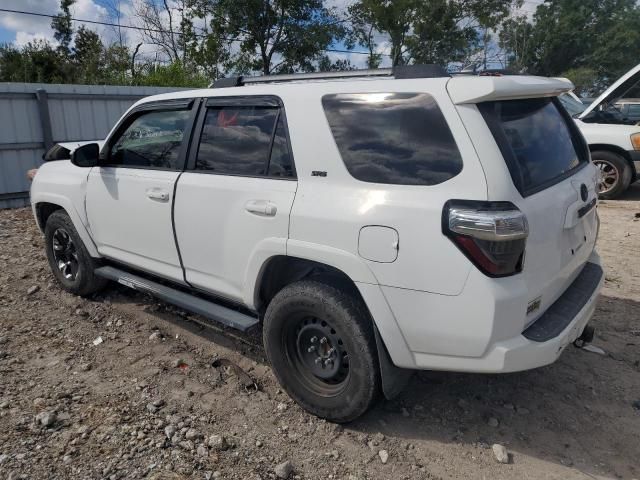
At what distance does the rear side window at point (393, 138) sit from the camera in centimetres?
248

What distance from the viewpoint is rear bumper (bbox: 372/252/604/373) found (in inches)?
92.7

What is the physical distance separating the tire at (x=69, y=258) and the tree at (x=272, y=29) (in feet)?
61.4

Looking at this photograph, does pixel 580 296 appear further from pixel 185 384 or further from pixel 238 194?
pixel 185 384

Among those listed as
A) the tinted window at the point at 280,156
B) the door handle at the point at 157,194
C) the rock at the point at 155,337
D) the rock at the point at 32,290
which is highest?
the tinted window at the point at 280,156

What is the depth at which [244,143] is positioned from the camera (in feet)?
10.8

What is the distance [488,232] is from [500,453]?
4.15 ft

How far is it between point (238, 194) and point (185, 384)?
132 centimetres

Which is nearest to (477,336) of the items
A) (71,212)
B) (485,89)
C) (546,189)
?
(546,189)

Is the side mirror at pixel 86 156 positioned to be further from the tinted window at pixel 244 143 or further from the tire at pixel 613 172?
the tire at pixel 613 172

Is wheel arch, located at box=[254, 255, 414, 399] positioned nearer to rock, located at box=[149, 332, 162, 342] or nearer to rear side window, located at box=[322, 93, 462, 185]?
rear side window, located at box=[322, 93, 462, 185]

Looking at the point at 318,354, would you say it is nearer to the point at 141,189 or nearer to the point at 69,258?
the point at 141,189

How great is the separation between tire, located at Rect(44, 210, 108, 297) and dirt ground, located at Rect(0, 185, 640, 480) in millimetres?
506

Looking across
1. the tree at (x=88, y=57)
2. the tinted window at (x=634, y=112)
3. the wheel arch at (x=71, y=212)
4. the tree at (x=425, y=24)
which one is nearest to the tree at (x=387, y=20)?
the tree at (x=425, y=24)

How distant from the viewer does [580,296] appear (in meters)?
2.97
